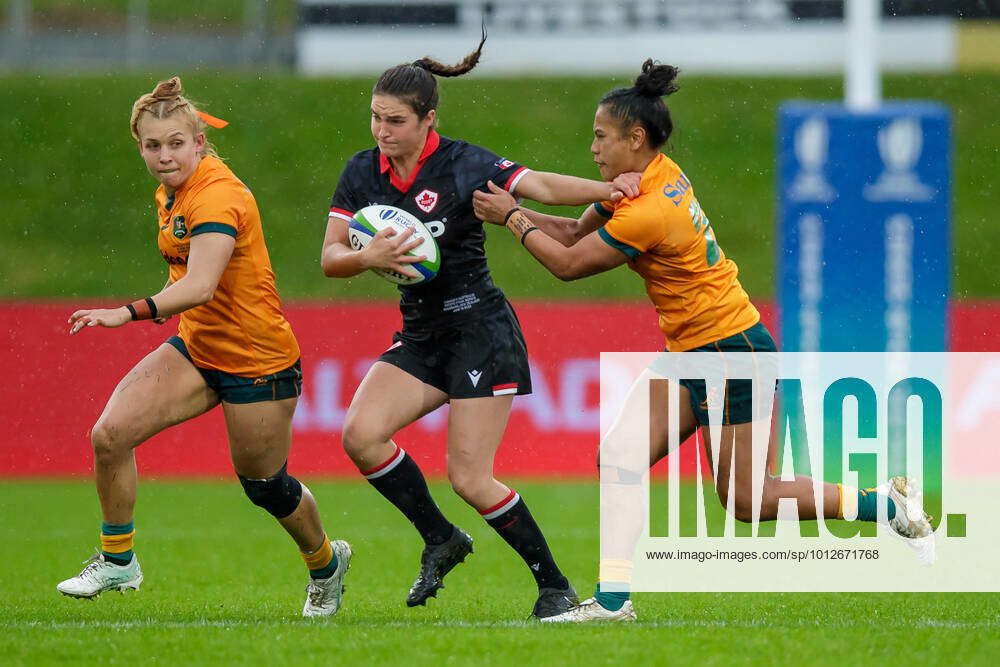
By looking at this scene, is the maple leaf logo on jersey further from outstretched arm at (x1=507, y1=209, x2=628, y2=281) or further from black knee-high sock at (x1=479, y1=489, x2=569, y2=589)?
black knee-high sock at (x1=479, y1=489, x2=569, y2=589)

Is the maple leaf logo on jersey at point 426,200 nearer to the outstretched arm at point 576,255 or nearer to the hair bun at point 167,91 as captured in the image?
the outstretched arm at point 576,255

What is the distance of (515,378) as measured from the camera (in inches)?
232

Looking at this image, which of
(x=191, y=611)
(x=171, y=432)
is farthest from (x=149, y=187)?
A: (x=191, y=611)

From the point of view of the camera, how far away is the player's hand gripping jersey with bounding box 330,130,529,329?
5828 millimetres

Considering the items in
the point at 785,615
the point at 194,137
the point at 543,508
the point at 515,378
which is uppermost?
the point at 194,137

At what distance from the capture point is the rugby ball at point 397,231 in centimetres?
566

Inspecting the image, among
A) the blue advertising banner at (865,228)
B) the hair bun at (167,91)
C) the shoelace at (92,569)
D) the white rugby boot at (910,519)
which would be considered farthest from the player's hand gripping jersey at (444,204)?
the blue advertising banner at (865,228)

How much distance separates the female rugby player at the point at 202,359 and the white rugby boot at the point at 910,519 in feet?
8.57

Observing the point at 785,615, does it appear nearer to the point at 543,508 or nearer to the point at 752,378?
the point at 752,378

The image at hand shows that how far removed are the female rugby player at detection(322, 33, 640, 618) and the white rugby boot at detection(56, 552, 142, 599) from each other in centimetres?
108

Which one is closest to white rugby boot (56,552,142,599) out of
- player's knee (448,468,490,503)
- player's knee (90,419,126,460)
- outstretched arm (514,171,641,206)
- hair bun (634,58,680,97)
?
player's knee (90,419,126,460)

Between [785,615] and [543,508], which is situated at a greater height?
[785,615]

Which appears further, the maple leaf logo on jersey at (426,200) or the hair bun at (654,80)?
the maple leaf logo on jersey at (426,200)

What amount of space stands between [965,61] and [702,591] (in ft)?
57.8
